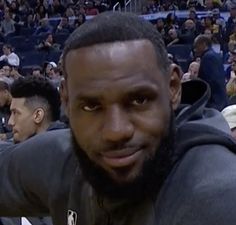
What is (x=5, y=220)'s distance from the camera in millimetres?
2906

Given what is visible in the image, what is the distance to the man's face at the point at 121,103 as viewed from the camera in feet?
3.59

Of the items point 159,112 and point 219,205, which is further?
point 159,112

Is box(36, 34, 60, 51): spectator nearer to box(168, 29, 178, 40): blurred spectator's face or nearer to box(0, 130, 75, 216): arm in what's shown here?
box(168, 29, 178, 40): blurred spectator's face

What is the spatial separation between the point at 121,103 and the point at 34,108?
2.92 metres

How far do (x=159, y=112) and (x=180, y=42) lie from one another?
12.3 meters

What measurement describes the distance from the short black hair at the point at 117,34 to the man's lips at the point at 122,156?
0.45 ft

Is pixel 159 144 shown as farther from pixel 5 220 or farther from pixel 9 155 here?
pixel 5 220

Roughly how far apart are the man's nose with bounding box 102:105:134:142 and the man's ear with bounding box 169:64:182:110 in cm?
10

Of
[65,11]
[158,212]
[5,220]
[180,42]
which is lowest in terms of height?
[65,11]

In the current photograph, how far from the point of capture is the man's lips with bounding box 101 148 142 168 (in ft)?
3.62

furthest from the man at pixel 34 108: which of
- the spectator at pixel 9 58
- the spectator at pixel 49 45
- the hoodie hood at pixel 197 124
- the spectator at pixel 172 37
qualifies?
the spectator at pixel 49 45

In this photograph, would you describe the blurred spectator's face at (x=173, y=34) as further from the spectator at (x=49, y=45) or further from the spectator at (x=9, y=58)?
the spectator at (x=9, y=58)

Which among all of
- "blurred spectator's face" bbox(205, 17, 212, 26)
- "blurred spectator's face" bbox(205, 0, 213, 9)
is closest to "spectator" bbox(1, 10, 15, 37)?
"blurred spectator's face" bbox(205, 0, 213, 9)

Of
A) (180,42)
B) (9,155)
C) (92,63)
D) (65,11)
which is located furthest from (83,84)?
(65,11)
